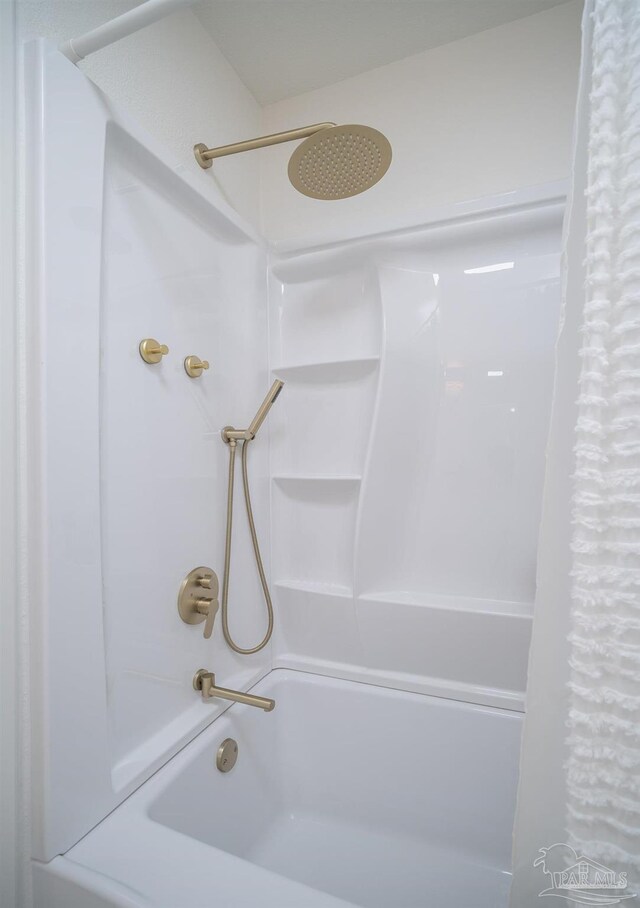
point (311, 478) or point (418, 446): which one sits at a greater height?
point (418, 446)

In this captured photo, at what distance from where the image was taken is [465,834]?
1196 mm

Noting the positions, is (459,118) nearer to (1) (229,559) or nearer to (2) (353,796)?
(1) (229,559)

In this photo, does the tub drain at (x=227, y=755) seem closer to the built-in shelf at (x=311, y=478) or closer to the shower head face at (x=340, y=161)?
the built-in shelf at (x=311, y=478)

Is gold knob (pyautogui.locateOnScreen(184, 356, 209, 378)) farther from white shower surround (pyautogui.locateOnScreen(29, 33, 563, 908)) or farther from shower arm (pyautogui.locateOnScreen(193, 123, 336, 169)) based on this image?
shower arm (pyautogui.locateOnScreen(193, 123, 336, 169))

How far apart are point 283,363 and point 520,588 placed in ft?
3.40

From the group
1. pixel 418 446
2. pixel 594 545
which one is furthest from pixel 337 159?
pixel 594 545

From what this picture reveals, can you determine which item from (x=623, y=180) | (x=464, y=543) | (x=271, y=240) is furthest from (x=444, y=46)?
(x=464, y=543)

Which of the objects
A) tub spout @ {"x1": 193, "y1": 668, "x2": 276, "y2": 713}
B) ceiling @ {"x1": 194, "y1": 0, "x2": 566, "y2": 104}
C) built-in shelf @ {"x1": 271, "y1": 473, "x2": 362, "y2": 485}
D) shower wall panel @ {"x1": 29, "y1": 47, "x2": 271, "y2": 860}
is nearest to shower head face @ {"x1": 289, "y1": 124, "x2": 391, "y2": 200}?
shower wall panel @ {"x1": 29, "y1": 47, "x2": 271, "y2": 860}

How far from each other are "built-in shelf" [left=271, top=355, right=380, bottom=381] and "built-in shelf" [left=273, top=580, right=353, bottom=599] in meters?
0.68

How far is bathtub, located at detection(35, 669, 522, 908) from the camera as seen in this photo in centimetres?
107

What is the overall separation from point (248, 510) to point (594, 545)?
40.6 inches

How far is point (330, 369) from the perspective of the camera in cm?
150

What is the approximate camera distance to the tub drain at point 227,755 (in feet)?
3.70

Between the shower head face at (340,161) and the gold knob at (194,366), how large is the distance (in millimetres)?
489
